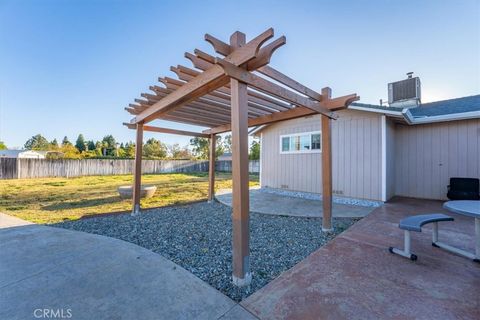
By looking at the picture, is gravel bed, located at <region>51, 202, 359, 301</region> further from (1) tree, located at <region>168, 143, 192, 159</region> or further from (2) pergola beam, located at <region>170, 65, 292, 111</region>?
(1) tree, located at <region>168, 143, 192, 159</region>

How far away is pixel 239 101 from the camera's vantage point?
2.15 metres

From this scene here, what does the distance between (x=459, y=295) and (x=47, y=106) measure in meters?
20.1

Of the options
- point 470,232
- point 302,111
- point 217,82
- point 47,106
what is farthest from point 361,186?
point 47,106

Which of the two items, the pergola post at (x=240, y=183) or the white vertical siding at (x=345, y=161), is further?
the white vertical siding at (x=345, y=161)

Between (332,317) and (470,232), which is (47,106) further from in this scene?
(470,232)

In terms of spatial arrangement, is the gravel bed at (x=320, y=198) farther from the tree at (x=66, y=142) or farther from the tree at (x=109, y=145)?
the tree at (x=109, y=145)

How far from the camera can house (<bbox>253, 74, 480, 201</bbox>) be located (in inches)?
224

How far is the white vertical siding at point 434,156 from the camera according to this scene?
18.7 ft

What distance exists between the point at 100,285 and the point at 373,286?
2.82 metres

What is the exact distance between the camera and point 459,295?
1.88m

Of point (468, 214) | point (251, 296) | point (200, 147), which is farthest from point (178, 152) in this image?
point (468, 214)

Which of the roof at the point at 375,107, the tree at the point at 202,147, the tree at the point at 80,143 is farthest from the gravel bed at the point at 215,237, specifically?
the tree at the point at 80,143

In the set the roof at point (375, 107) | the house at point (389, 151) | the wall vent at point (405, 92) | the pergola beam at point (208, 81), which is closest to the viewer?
the pergola beam at point (208, 81)

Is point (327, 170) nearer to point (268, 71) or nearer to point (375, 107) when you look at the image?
point (268, 71)
